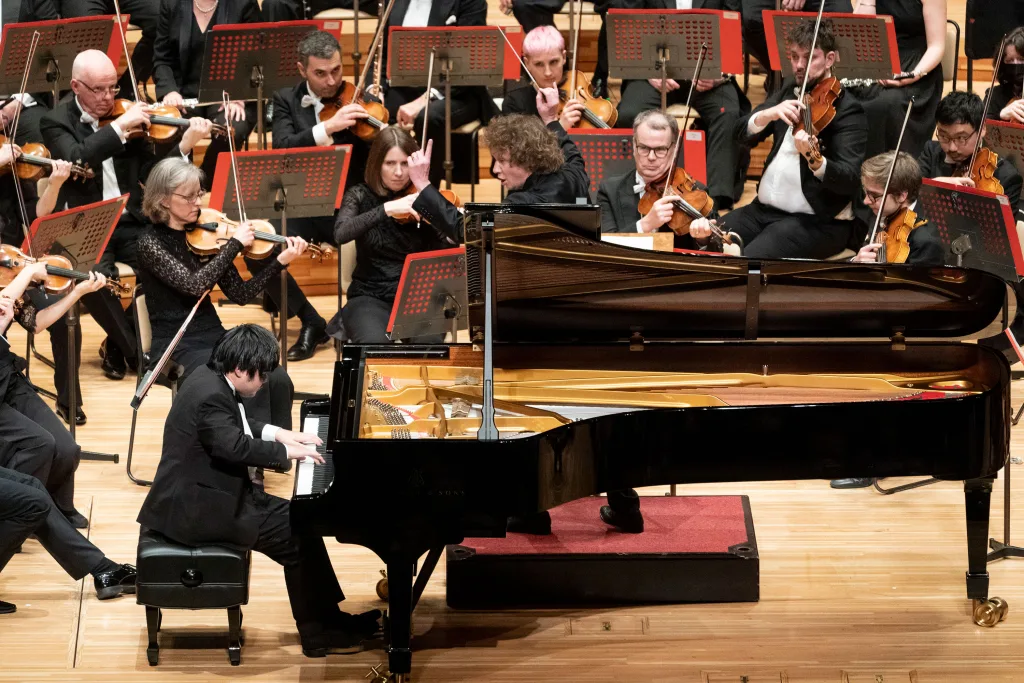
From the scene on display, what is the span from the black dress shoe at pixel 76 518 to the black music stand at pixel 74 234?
0.96 feet

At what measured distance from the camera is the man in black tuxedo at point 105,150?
5895 mm

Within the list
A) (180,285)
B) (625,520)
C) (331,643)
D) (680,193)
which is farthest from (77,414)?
(680,193)

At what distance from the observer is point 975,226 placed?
4566 mm

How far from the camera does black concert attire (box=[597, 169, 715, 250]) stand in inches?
213

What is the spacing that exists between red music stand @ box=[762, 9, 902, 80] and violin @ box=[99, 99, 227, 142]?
2.65 meters

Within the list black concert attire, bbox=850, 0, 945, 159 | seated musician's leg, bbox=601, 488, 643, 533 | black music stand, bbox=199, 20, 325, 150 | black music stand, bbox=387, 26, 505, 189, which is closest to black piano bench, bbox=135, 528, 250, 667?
seated musician's leg, bbox=601, 488, 643, 533

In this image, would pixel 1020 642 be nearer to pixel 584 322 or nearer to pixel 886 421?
pixel 886 421

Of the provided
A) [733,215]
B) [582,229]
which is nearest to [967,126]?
[733,215]

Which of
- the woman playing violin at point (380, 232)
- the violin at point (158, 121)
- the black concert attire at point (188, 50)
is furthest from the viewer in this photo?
the black concert attire at point (188, 50)

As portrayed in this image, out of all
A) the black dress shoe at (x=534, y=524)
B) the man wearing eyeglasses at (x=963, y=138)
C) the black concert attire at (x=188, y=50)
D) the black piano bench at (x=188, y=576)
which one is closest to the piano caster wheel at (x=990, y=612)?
the black dress shoe at (x=534, y=524)

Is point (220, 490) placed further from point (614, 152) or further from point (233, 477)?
point (614, 152)

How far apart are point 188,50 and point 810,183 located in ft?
10.7

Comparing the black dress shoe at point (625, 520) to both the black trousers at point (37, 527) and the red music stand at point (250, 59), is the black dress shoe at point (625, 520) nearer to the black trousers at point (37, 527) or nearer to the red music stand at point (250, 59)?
the black trousers at point (37, 527)

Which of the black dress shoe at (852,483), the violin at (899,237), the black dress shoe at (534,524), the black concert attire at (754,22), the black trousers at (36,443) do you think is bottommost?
the black dress shoe at (852,483)
